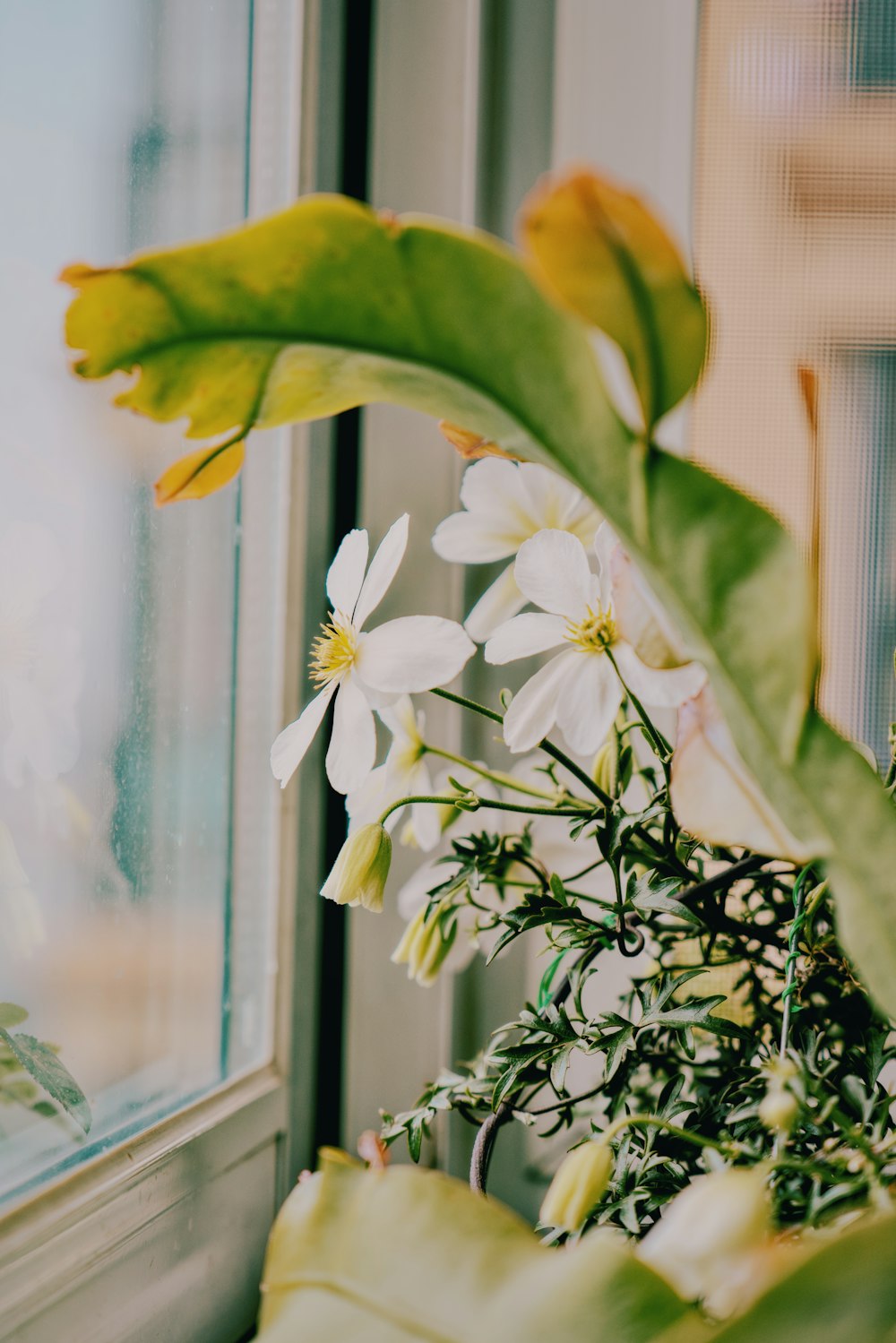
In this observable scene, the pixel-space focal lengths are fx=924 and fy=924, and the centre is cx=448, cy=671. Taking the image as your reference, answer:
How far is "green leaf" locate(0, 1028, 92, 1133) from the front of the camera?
0.44 metres

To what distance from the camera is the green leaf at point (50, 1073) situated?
440 millimetres

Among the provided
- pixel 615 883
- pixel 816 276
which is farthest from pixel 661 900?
pixel 816 276

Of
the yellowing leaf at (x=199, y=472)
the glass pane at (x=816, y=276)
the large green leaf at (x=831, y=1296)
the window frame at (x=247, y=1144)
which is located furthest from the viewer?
the glass pane at (x=816, y=276)

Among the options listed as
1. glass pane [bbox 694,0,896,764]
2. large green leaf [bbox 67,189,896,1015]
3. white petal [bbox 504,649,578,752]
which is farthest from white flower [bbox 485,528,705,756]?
glass pane [bbox 694,0,896,764]

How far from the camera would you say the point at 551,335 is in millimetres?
261

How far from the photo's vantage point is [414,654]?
0.40 m

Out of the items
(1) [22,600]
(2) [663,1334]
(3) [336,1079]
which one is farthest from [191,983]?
(2) [663,1334]

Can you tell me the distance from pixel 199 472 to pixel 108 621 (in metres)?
0.23

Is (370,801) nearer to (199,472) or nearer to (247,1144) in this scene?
(199,472)

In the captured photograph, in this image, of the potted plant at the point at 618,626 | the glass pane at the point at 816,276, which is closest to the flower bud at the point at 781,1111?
the potted plant at the point at 618,626

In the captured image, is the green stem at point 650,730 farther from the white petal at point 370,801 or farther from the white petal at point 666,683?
the white petal at point 370,801

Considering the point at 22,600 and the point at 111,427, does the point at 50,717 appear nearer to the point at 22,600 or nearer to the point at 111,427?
the point at 22,600

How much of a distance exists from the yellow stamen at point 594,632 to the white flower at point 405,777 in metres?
0.10

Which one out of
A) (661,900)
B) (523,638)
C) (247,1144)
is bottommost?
(247,1144)
